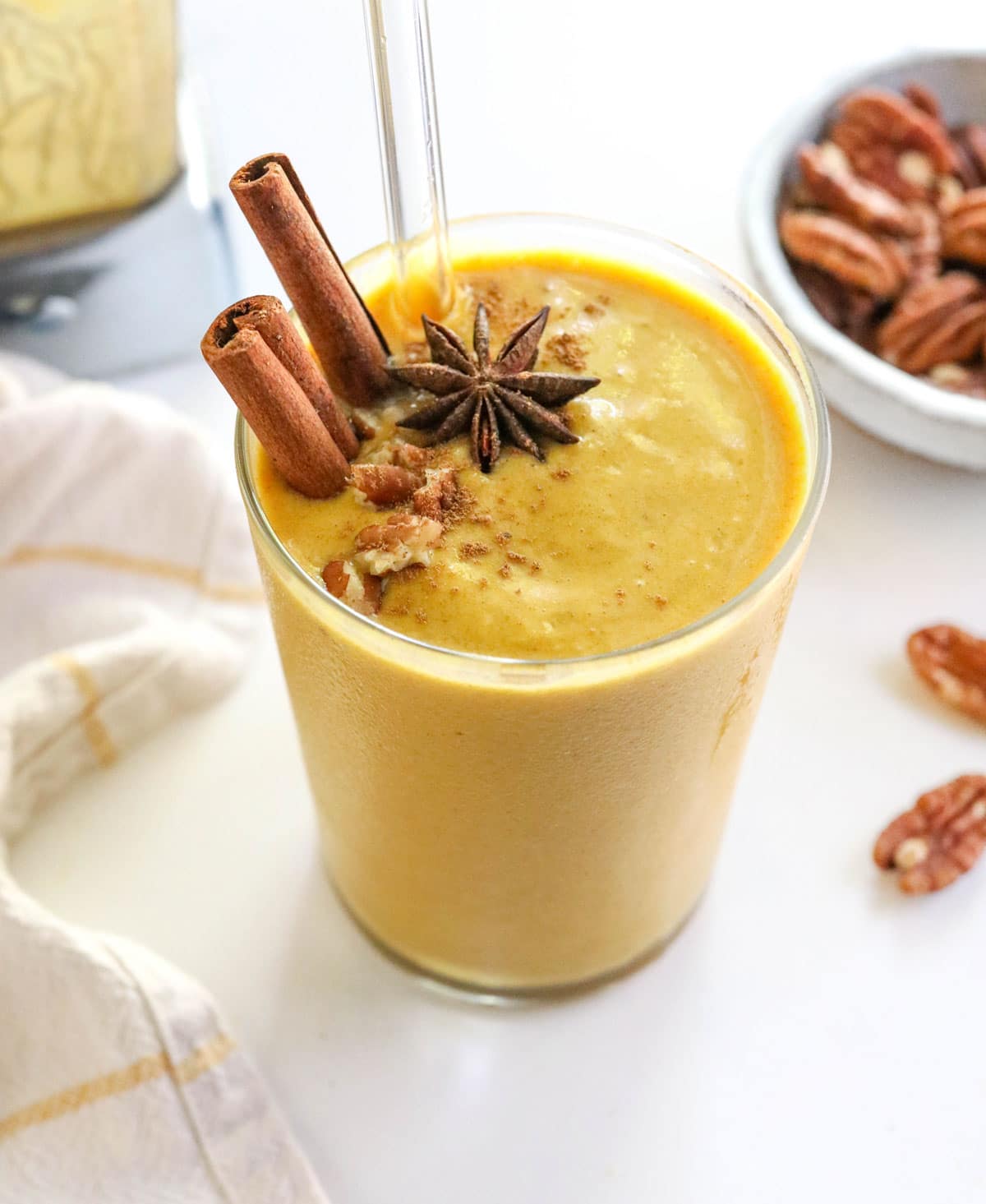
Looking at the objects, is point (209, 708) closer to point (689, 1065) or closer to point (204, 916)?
point (204, 916)

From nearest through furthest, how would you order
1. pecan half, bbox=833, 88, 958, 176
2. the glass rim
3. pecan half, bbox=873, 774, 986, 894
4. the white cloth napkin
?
the glass rim → the white cloth napkin → pecan half, bbox=873, 774, 986, 894 → pecan half, bbox=833, 88, 958, 176

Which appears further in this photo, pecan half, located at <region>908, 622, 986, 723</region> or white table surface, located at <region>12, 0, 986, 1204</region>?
pecan half, located at <region>908, 622, 986, 723</region>

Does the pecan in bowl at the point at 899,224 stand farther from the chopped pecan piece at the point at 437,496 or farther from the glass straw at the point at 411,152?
the chopped pecan piece at the point at 437,496

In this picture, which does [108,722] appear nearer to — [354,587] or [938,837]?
[354,587]

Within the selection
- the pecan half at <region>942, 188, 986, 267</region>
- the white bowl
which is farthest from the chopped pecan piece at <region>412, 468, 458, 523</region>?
the pecan half at <region>942, 188, 986, 267</region>

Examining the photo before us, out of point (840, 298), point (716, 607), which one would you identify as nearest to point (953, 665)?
point (840, 298)

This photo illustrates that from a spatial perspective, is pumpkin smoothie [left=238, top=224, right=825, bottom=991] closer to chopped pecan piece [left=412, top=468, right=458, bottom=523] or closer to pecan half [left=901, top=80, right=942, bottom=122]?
chopped pecan piece [left=412, top=468, right=458, bottom=523]

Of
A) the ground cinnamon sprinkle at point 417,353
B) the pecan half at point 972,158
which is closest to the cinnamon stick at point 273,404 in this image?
the ground cinnamon sprinkle at point 417,353
